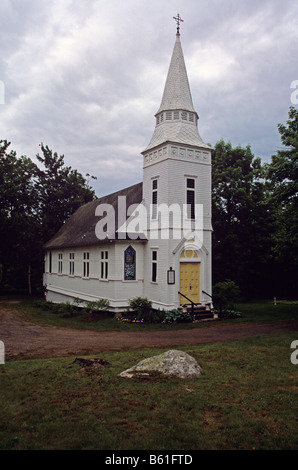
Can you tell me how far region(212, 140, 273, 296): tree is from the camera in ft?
96.4

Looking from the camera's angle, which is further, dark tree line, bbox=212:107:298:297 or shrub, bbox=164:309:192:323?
dark tree line, bbox=212:107:298:297

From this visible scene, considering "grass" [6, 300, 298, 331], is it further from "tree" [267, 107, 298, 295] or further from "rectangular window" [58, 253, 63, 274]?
"rectangular window" [58, 253, 63, 274]

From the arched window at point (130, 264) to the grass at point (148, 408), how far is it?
10.8 meters

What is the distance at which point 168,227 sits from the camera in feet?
62.8

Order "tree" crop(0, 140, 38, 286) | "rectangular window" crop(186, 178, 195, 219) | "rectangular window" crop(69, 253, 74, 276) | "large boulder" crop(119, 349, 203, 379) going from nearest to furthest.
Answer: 1. "large boulder" crop(119, 349, 203, 379)
2. "rectangular window" crop(186, 178, 195, 219)
3. "rectangular window" crop(69, 253, 74, 276)
4. "tree" crop(0, 140, 38, 286)

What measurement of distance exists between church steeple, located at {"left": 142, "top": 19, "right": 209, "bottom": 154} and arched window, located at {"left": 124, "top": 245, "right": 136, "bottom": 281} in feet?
20.3

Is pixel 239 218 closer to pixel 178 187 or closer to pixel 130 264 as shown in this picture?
pixel 178 187

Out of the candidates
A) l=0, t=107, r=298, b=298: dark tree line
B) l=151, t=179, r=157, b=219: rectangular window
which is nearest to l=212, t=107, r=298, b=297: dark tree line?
l=0, t=107, r=298, b=298: dark tree line

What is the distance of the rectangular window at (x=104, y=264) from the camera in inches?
829

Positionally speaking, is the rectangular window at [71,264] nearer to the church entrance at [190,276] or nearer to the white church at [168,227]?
the white church at [168,227]

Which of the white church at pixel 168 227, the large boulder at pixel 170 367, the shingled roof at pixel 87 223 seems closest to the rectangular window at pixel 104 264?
the white church at pixel 168 227

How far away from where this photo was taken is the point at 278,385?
25.8ft

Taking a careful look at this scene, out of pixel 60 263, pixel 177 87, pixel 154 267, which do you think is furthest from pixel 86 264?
pixel 177 87

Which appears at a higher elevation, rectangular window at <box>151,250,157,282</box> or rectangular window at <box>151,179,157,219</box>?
rectangular window at <box>151,179,157,219</box>
